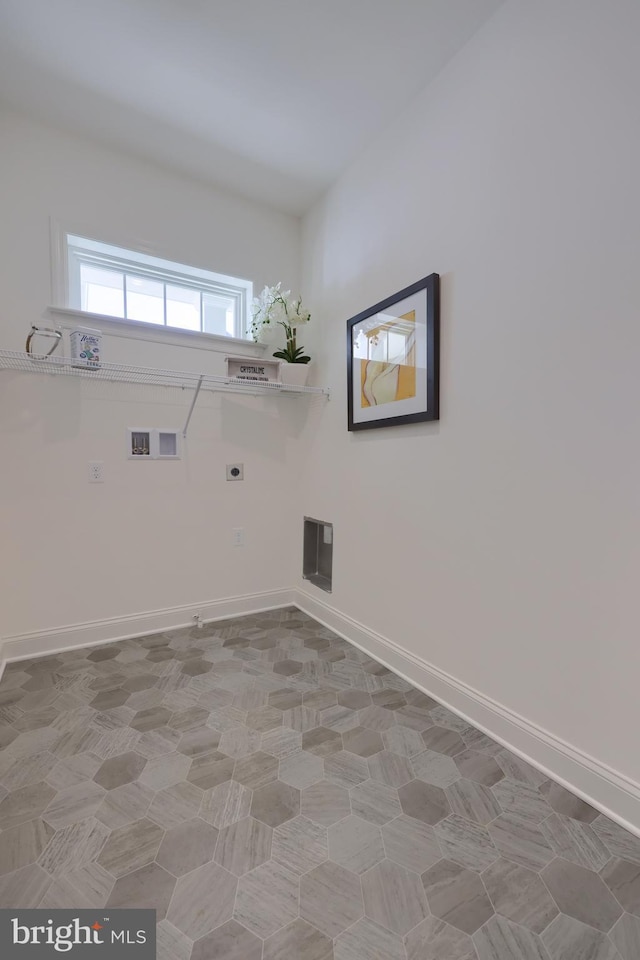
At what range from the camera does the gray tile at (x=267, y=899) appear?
0.93 m

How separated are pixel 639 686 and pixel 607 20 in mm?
1877

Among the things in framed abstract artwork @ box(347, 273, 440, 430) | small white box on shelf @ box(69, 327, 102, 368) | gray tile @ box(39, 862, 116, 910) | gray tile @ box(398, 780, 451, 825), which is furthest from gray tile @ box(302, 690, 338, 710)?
small white box on shelf @ box(69, 327, 102, 368)

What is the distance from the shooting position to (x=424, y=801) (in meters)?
1.26

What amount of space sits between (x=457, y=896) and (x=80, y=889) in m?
0.88

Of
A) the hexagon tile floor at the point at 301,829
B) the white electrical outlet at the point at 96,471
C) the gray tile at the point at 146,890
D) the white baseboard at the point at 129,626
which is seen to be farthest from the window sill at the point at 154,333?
the gray tile at the point at 146,890

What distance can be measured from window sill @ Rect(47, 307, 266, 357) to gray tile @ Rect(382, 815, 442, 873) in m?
2.36

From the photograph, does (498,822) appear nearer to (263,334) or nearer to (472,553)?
(472,553)

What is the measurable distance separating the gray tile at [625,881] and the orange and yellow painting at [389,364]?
160 cm

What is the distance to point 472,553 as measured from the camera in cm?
164

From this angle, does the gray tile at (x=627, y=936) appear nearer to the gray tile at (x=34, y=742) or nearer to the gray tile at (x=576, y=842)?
the gray tile at (x=576, y=842)

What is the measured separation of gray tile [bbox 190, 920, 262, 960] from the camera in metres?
0.86

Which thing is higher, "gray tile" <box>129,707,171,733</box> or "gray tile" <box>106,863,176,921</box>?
"gray tile" <box>129,707,171,733</box>

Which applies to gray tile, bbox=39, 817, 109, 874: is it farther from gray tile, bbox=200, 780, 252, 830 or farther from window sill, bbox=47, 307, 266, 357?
window sill, bbox=47, 307, 266, 357

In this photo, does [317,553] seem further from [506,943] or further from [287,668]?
[506,943]
